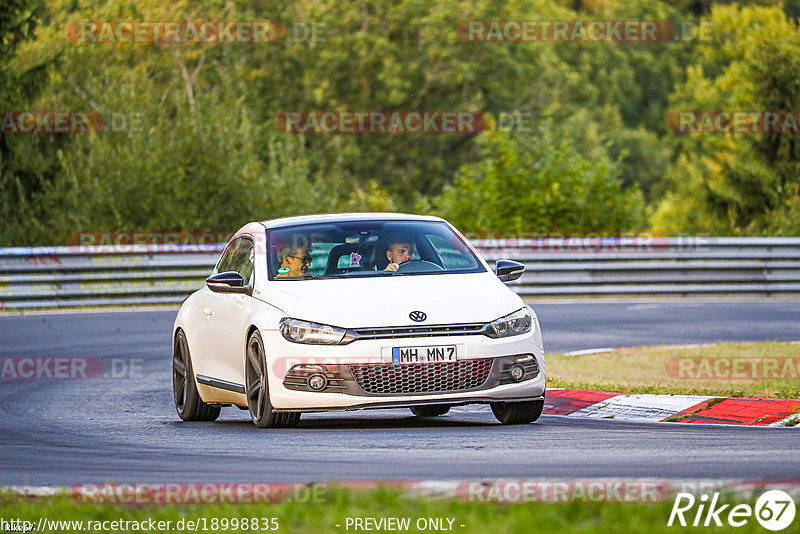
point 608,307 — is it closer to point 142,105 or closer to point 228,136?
point 228,136

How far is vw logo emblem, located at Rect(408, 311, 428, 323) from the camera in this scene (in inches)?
393

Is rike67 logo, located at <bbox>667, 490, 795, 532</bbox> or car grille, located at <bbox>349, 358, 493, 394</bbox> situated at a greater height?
rike67 logo, located at <bbox>667, 490, 795, 532</bbox>

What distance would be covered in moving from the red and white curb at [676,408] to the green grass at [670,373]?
378mm

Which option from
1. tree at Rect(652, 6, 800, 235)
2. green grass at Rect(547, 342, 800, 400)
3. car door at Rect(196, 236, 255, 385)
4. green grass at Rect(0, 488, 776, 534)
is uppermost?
green grass at Rect(0, 488, 776, 534)

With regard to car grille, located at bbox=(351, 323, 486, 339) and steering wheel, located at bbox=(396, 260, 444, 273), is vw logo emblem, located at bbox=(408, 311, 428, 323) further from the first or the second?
steering wheel, located at bbox=(396, 260, 444, 273)

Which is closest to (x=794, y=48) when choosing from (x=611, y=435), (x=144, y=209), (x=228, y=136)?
(x=228, y=136)

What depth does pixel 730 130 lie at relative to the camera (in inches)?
1804

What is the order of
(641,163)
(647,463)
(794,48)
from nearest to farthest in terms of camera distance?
1. (647,463)
2. (794,48)
3. (641,163)

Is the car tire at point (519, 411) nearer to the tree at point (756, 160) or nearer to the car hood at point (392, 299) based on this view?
the car hood at point (392, 299)

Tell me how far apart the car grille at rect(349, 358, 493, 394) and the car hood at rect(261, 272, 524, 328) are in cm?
28

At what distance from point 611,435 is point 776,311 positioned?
48.4ft

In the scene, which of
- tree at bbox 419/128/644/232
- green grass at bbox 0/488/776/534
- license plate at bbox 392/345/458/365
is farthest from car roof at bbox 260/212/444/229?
tree at bbox 419/128/644/232

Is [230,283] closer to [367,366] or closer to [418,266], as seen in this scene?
[418,266]

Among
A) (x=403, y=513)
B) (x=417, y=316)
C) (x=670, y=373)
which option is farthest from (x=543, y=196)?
(x=403, y=513)
